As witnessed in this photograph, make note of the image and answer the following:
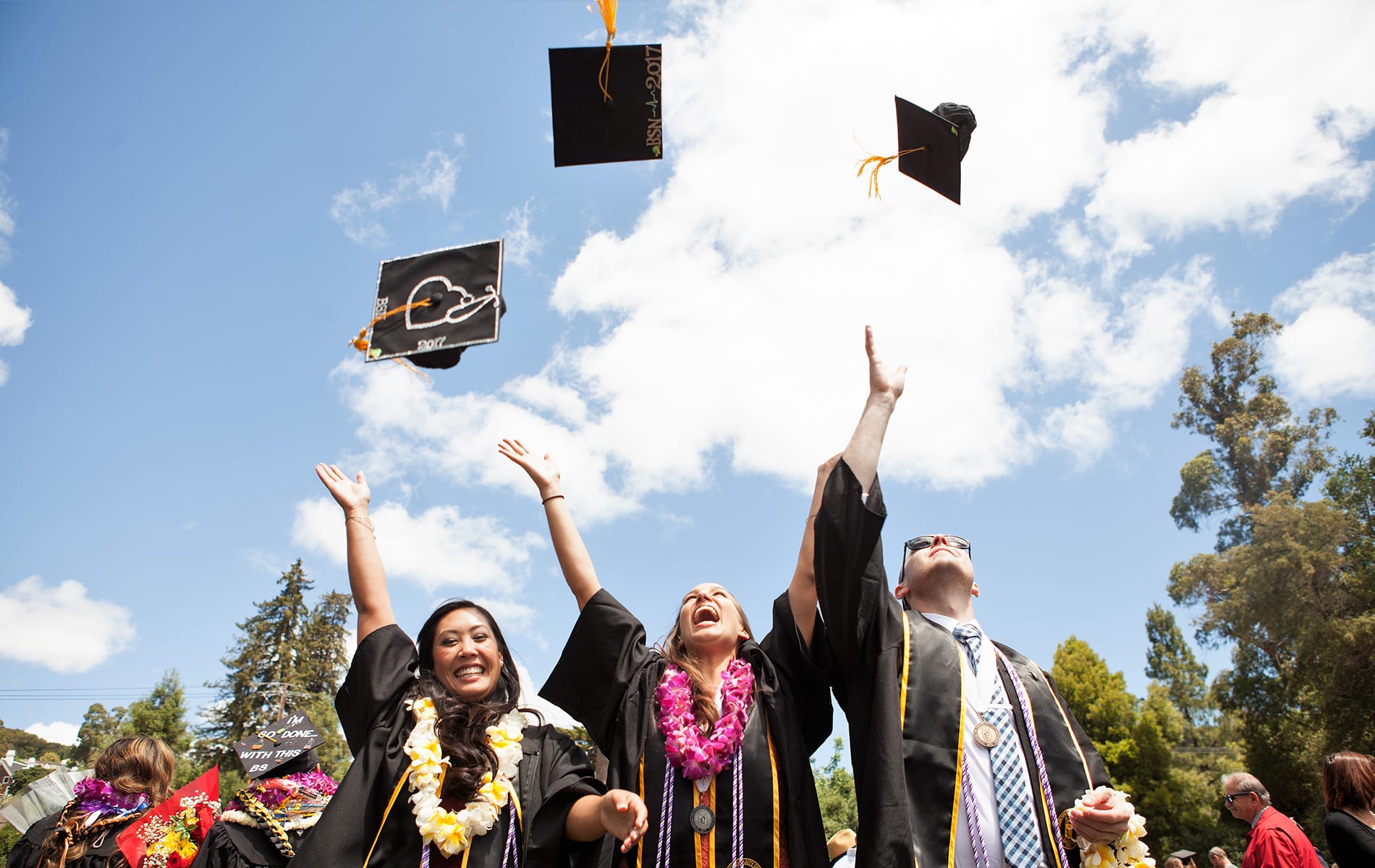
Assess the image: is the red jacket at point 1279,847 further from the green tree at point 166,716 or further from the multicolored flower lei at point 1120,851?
the green tree at point 166,716

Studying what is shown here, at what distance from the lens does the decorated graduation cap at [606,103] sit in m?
4.75

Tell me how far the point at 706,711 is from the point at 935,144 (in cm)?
324

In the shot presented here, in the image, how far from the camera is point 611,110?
188 inches

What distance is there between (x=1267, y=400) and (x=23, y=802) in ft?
114

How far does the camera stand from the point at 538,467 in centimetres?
353

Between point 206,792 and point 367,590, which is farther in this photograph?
point 206,792

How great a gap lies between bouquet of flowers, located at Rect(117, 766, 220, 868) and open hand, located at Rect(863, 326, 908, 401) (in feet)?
12.0

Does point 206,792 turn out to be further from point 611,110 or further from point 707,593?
point 611,110

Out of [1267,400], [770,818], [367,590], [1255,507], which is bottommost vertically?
[770,818]

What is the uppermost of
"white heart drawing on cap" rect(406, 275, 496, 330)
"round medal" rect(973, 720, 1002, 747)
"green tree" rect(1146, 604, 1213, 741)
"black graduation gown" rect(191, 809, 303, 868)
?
"green tree" rect(1146, 604, 1213, 741)

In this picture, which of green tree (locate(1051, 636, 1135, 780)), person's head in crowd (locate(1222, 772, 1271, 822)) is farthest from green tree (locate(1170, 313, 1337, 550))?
person's head in crowd (locate(1222, 772, 1271, 822))

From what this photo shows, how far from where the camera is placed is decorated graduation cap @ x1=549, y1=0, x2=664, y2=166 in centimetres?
475

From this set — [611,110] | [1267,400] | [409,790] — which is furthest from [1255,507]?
[409,790]

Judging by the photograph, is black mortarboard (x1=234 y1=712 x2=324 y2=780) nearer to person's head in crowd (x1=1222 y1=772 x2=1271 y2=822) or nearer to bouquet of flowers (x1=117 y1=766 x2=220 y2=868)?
bouquet of flowers (x1=117 y1=766 x2=220 y2=868)
